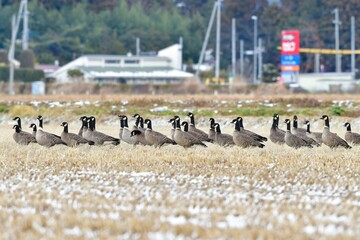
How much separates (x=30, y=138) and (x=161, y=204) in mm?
10221

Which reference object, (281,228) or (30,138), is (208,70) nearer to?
(30,138)

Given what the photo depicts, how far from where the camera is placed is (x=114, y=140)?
22344mm

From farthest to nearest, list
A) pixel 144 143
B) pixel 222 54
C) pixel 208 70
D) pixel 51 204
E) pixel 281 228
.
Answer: pixel 222 54 → pixel 208 70 → pixel 144 143 → pixel 51 204 → pixel 281 228

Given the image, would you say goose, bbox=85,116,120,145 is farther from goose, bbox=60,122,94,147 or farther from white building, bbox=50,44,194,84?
white building, bbox=50,44,194,84

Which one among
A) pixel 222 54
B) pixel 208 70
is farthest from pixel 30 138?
pixel 222 54

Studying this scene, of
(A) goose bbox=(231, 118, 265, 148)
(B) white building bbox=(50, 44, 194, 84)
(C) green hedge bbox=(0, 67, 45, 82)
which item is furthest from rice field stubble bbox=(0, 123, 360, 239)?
(C) green hedge bbox=(0, 67, 45, 82)

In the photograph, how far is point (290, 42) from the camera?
288ft

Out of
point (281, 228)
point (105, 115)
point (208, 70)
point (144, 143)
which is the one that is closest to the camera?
point (281, 228)

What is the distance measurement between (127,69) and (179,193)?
77.8 meters

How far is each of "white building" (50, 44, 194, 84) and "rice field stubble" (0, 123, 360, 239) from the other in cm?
6515

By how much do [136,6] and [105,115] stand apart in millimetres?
88951

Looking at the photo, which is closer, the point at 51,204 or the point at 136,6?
the point at 51,204

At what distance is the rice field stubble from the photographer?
36.5 ft

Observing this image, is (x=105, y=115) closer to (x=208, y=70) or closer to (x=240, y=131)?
(x=240, y=131)
